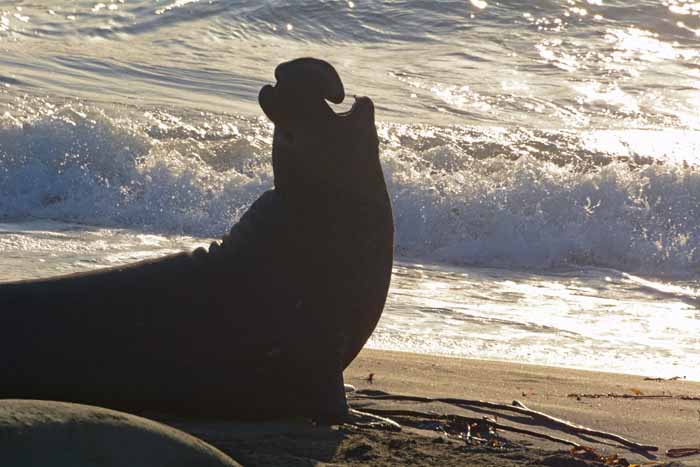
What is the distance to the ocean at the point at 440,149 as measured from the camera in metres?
9.23

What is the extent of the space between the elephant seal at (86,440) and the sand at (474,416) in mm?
616

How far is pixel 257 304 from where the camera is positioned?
182 inches

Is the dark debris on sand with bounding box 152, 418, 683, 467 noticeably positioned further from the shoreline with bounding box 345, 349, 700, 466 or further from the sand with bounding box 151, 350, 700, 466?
the shoreline with bounding box 345, 349, 700, 466

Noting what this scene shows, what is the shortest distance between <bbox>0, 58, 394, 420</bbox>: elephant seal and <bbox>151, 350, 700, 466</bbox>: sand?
0.16 m

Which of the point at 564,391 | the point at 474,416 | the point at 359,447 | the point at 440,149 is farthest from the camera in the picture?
the point at 440,149

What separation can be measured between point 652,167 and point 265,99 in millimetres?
10228

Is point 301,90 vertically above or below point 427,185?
above

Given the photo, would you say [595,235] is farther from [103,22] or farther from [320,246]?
[103,22]

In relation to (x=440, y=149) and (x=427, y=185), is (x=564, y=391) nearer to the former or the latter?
(x=427, y=185)

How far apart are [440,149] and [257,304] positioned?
424 inches

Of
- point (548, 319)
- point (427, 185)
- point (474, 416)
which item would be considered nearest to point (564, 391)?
point (474, 416)

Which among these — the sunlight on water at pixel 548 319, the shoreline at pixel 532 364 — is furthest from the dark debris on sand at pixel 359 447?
the sunlight on water at pixel 548 319

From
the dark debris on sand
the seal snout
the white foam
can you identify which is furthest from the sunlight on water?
the seal snout

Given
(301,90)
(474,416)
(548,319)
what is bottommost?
(548,319)
